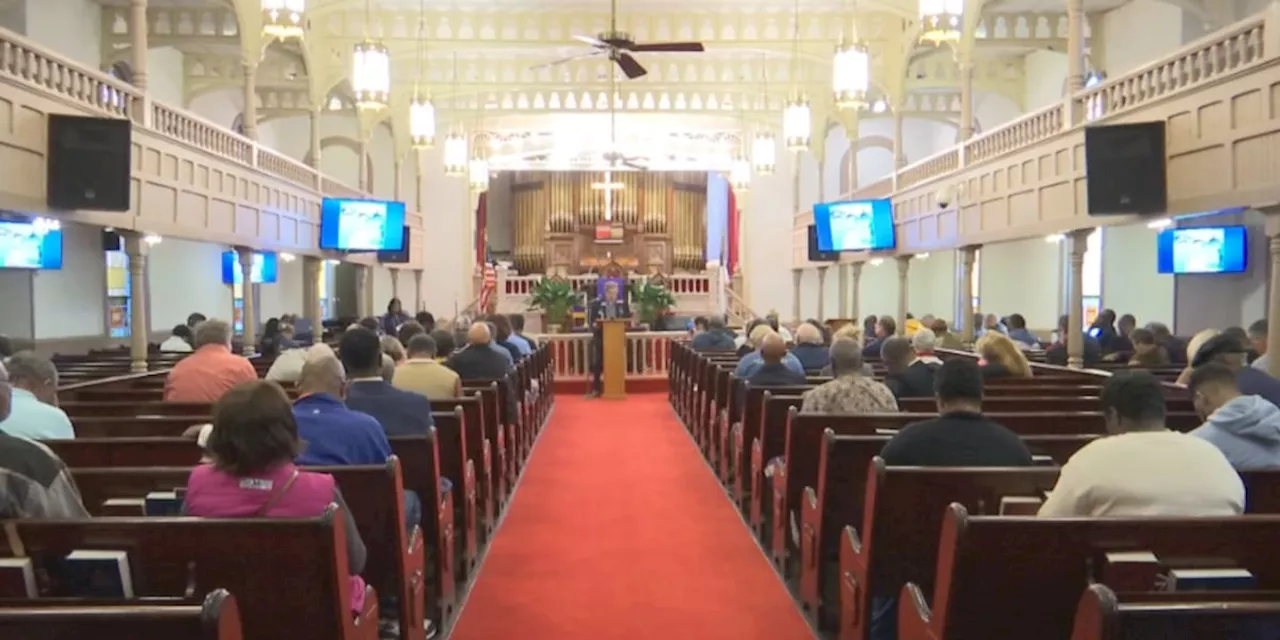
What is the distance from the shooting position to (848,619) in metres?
4.48

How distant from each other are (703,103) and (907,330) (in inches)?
338

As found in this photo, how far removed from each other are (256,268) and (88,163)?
460 inches

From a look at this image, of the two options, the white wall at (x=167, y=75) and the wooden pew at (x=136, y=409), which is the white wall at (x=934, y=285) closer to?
the white wall at (x=167, y=75)

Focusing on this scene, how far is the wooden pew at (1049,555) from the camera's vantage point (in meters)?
2.87

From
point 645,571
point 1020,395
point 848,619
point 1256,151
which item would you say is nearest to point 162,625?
point 848,619

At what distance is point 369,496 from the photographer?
4.08 m

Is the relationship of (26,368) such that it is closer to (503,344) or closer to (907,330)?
(503,344)

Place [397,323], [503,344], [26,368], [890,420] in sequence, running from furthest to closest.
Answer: [397,323] → [503,344] → [890,420] → [26,368]

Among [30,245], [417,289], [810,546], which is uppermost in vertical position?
[30,245]

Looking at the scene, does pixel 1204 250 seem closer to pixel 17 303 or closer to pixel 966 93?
pixel 966 93

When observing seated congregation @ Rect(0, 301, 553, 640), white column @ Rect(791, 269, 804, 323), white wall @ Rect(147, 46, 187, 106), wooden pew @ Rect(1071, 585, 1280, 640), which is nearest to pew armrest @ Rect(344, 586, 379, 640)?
seated congregation @ Rect(0, 301, 553, 640)

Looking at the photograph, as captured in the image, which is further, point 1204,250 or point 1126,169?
point 1204,250

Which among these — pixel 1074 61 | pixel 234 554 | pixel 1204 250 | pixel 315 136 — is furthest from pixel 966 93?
pixel 234 554

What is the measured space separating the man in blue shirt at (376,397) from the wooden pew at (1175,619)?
12.4 ft
